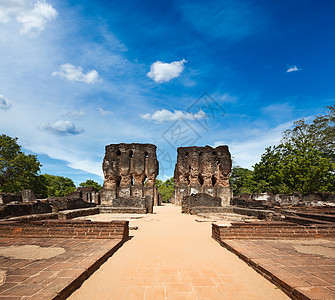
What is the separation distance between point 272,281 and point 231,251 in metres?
1.86

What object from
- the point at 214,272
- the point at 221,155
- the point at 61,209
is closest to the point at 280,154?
the point at 221,155

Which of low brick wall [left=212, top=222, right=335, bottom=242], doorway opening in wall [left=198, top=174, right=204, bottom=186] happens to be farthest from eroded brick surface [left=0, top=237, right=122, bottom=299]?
doorway opening in wall [left=198, top=174, right=204, bottom=186]

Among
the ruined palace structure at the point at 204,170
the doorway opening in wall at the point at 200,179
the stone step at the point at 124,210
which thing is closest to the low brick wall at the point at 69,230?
the stone step at the point at 124,210

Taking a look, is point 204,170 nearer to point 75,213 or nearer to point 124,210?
point 124,210

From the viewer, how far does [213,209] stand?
16.2 meters

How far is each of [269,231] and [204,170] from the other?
27.0 m

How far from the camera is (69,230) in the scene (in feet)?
19.3

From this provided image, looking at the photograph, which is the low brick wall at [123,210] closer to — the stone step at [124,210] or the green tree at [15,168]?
the stone step at [124,210]

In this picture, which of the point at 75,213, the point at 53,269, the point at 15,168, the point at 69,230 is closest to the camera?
the point at 53,269

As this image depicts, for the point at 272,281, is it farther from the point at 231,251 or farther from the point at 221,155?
the point at 221,155

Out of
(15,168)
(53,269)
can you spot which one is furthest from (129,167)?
(53,269)

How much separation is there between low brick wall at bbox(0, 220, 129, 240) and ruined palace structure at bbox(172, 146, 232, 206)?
26245 mm

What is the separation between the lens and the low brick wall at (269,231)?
19.3 feet

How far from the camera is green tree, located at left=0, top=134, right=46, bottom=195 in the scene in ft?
76.0
